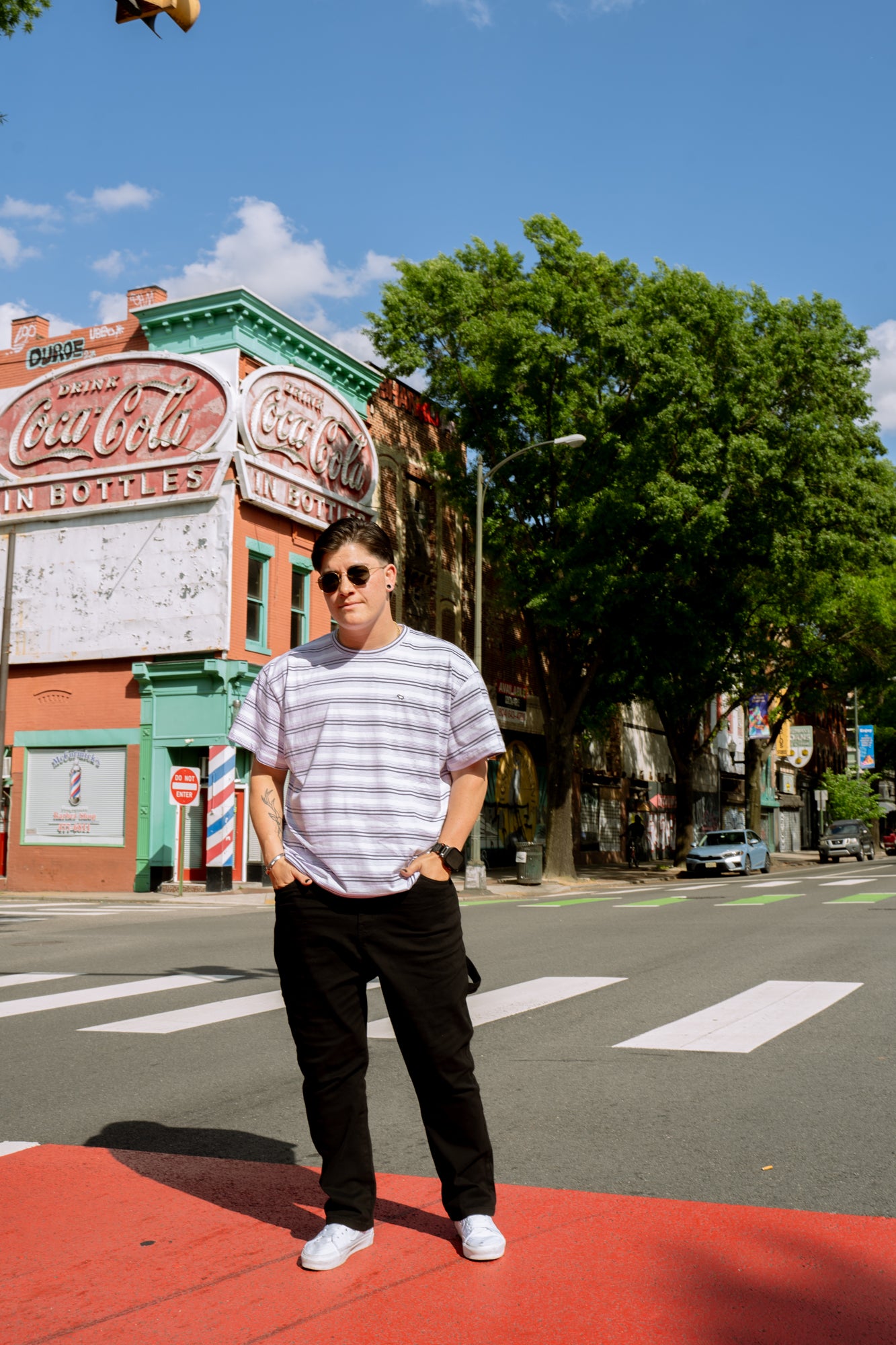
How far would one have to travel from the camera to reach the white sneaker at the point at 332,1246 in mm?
3523

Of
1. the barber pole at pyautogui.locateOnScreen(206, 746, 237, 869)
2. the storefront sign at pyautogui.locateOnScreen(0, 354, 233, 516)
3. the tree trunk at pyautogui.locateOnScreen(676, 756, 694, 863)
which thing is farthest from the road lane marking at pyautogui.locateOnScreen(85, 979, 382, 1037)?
the tree trunk at pyautogui.locateOnScreen(676, 756, 694, 863)

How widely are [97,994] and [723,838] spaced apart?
101 ft

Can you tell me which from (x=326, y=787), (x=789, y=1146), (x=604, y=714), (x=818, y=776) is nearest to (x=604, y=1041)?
(x=789, y=1146)

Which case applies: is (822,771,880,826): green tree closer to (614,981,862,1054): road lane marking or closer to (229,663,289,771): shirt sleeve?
(614,981,862,1054): road lane marking

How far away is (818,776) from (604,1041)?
7172 centimetres

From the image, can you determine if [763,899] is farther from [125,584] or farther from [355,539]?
[355,539]

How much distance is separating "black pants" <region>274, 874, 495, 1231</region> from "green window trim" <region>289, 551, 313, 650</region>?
24.9 m

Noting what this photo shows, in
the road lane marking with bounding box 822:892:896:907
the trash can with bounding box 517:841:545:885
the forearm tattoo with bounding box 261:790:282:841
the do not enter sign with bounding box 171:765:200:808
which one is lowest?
the road lane marking with bounding box 822:892:896:907

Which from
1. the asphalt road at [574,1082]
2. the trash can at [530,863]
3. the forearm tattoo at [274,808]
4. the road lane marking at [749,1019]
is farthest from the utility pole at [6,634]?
the forearm tattoo at [274,808]

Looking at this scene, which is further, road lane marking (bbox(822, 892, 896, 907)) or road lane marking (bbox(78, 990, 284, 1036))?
road lane marking (bbox(822, 892, 896, 907))

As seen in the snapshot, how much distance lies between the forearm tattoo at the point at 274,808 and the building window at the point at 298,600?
80.9 feet

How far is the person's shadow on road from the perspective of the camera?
3.98m

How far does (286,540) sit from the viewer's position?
28.4 meters

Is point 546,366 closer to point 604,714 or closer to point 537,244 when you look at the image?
point 537,244
